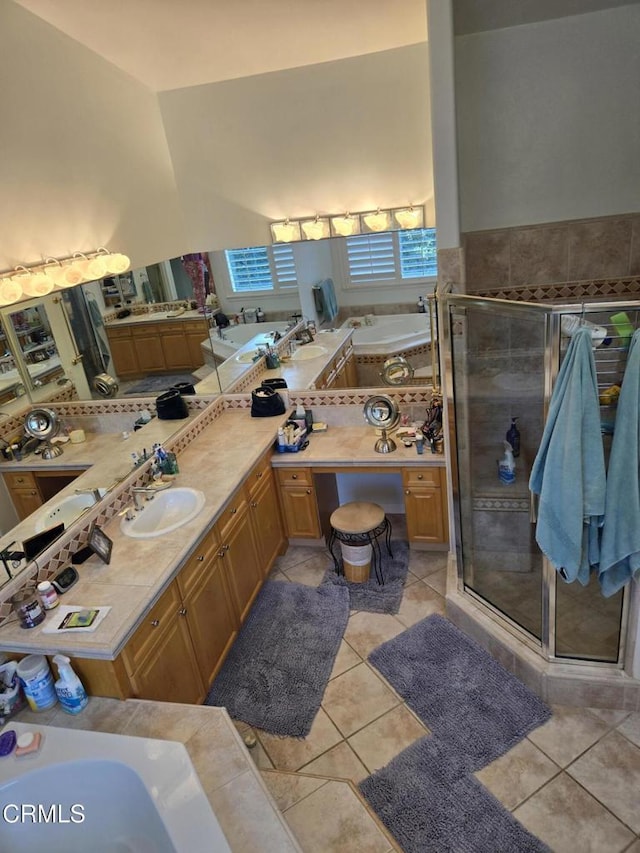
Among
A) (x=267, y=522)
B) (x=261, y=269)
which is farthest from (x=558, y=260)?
A: (x=267, y=522)

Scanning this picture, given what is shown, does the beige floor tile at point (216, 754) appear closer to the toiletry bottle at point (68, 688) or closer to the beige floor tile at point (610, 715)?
the toiletry bottle at point (68, 688)

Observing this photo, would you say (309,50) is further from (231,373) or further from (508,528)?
(508,528)

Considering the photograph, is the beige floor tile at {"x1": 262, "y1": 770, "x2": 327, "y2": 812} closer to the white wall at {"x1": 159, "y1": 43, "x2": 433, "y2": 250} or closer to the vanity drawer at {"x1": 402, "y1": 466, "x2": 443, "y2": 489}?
the vanity drawer at {"x1": 402, "y1": 466, "x2": 443, "y2": 489}

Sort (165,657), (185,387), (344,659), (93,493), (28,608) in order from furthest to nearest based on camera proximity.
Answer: (185,387) < (344,659) < (93,493) < (165,657) < (28,608)

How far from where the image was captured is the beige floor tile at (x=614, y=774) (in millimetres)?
2213

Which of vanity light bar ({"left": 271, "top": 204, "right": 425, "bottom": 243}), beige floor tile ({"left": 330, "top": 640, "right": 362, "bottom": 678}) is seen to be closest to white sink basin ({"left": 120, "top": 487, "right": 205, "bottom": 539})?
beige floor tile ({"left": 330, "top": 640, "right": 362, "bottom": 678})

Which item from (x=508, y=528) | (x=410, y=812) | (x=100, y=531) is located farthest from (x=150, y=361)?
(x=410, y=812)

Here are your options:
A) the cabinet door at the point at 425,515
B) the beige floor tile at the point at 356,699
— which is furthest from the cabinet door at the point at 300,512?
the beige floor tile at the point at 356,699

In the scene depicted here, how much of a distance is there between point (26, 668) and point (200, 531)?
0.94 metres

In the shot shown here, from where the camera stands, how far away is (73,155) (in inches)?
132

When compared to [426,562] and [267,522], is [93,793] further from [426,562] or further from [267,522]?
[426,562]

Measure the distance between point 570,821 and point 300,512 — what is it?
233cm

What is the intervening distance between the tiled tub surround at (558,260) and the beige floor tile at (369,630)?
2.25 m

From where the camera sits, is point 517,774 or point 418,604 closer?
point 517,774
